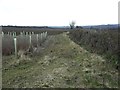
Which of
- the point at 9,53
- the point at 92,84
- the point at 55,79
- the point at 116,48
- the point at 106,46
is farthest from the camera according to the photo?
the point at 9,53

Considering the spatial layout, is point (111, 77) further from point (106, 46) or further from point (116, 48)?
point (106, 46)

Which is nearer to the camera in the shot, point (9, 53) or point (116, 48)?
point (116, 48)

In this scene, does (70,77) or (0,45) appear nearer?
(70,77)

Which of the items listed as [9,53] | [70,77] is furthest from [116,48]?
[9,53]

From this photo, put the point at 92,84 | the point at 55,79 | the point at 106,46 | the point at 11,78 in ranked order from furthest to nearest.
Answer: the point at 106,46 → the point at 11,78 → the point at 55,79 → the point at 92,84

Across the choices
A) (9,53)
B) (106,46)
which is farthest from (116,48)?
(9,53)

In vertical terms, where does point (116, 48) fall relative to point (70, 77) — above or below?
above

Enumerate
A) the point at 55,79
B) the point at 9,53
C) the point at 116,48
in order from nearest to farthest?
the point at 55,79, the point at 116,48, the point at 9,53

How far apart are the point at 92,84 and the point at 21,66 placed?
15.5ft

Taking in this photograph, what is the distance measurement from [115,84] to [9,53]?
9608 millimetres

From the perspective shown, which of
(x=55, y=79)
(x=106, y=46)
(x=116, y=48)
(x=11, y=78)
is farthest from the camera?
(x=106, y=46)

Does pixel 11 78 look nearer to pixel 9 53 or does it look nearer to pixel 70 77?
pixel 70 77

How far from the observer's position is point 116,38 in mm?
13023

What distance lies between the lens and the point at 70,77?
9.56 m
